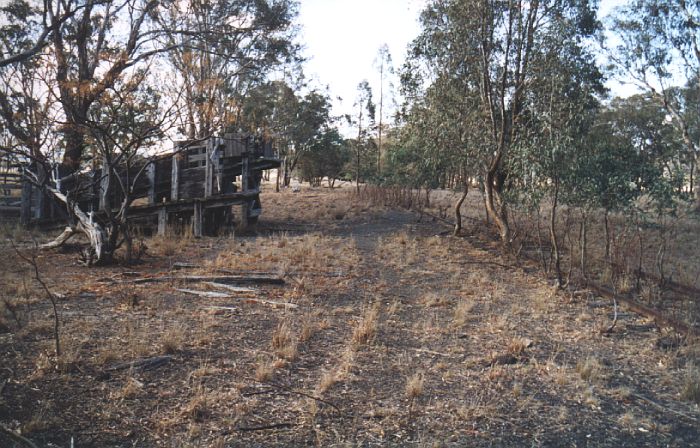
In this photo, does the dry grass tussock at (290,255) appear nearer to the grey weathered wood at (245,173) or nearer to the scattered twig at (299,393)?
the grey weathered wood at (245,173)

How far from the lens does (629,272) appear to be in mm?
10625

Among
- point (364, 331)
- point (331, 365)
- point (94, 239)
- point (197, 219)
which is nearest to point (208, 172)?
point (197, 219)

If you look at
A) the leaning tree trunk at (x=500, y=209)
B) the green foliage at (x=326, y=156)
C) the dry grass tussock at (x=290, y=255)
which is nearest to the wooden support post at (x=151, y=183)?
the dry grass tussock at (x=290, y=255)

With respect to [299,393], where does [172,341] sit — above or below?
above

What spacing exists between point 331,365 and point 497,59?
9842 mm

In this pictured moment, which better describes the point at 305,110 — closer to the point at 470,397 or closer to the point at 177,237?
the point at 177,237

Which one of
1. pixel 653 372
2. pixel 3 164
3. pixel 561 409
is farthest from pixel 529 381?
pixel 3 164

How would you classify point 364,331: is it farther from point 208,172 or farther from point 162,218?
point 162,218

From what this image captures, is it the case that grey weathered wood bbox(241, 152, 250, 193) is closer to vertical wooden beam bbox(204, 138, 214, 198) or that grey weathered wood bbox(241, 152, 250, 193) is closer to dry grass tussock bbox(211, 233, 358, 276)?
vertical wooden beam bbox(204, 138, 214, 198)

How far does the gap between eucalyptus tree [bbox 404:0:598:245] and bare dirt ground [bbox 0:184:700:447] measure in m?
3.96

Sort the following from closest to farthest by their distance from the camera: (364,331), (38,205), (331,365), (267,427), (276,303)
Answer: (267,427) < (331,365) < (364,331) < (276,303) < (38,205)

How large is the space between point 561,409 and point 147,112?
9.54m

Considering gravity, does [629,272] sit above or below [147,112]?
below

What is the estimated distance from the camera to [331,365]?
227 inches
